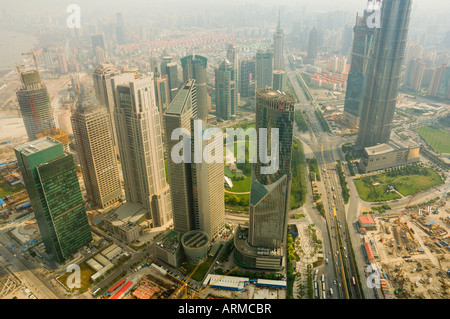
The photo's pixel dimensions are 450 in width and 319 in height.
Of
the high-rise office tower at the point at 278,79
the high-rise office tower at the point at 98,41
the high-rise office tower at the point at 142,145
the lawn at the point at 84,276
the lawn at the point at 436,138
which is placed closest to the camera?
the lawn at the point at 84,276

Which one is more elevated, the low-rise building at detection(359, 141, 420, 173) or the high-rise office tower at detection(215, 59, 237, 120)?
the high-rise office tower at detection(215, 59, 237, 120)

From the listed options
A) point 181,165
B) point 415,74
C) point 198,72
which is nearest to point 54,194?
point 181,165

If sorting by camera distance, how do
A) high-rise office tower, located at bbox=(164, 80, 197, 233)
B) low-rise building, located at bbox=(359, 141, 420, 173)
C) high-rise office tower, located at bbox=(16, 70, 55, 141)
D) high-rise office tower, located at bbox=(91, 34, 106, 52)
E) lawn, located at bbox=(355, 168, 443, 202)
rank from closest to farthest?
high-rise office tower, located at bbox=(164, 80, 197, 233) < lawn, located at bbox=(355, 168, 443, 202) < low-rise building, located at bbox=(359, 141, 420, 173) < high-rise office tower, located at bbox=(16, 70, 55, 141) < high-rise office tower, located at bbox=(91, 34, 106, 52)

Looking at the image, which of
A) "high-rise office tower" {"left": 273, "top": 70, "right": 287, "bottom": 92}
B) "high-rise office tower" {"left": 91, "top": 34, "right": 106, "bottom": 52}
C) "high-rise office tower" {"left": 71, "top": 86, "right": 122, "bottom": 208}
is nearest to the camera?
"high-rise office tower" {"left": 71, "top": 86, "right": 122, "bottom": 208}

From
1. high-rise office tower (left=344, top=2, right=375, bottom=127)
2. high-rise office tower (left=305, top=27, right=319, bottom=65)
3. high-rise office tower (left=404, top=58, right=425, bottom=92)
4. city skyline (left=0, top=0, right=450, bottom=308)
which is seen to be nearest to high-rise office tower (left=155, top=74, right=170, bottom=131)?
city skyline (left=0, top=0, right=450, bottom=308)

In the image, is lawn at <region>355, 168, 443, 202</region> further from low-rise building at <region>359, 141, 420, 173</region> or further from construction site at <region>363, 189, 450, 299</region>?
construction site at <region>363, 189, 450, 299</region>

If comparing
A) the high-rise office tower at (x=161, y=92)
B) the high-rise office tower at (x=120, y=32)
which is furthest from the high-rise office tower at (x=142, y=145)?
the high-rise office tower at (x=120, y=32)

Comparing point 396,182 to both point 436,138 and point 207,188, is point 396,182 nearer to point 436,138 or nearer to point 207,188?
point 436,138

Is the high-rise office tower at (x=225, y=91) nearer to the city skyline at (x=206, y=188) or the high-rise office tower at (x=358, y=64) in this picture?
the city skyline at (x=206, y=188)
